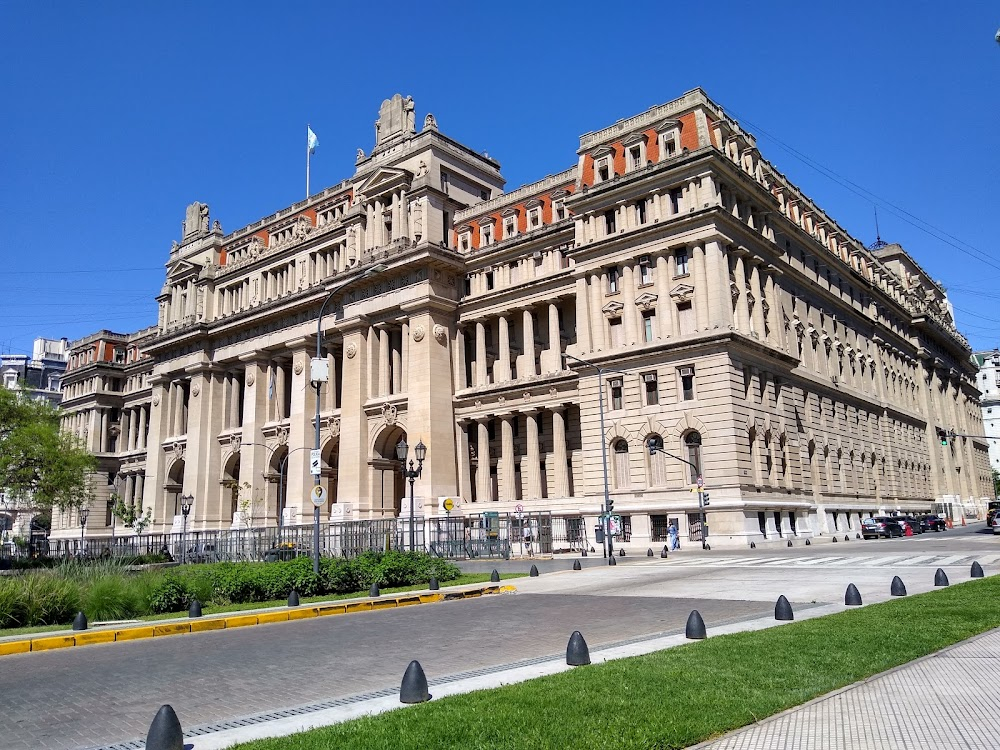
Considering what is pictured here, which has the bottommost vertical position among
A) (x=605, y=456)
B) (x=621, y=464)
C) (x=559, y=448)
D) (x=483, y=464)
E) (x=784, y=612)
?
(x=784, y=612)

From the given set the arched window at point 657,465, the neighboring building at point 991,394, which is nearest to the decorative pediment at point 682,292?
the arched window at point 657,465

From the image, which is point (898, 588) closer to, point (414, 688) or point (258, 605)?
point (414, 688)

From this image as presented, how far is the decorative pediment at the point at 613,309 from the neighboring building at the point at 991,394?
4713 inches

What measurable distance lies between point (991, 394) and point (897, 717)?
172m

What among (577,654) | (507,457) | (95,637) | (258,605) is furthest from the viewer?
(507,457)

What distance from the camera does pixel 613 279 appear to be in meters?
51.4

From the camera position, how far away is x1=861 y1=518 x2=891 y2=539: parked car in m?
51.1

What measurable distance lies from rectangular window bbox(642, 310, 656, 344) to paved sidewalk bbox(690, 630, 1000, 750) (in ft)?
131

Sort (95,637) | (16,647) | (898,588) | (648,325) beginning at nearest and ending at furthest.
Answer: (16,647), (95,637), (898,588), (648,325)

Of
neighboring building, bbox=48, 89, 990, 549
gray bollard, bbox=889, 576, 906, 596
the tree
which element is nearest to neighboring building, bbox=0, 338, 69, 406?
neighboring building, bbox=48, 89, 990, 549

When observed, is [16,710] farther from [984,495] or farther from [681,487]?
[984,495]

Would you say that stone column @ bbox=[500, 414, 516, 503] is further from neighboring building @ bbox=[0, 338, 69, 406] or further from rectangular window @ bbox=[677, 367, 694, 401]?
neighboring building @ bbox=[0, 338, 69, 406]

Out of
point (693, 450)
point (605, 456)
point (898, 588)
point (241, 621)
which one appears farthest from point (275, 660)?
point (693, 450)

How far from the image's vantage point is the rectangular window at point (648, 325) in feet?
159
